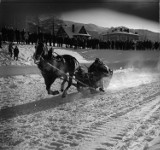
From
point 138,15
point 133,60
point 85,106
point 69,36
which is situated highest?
point 138,15

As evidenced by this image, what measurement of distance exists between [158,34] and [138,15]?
447 mm

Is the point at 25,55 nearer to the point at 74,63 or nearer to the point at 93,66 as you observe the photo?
the point at 74,63

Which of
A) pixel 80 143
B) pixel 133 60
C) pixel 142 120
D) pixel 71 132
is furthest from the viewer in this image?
pixel 133 60

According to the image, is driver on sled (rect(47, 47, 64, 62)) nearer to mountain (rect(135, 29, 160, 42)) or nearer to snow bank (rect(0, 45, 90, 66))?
snow bank (rect(0, 45, 90, 66))

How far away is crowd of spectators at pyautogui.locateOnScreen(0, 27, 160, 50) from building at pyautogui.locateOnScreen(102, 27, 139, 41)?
0.05 m

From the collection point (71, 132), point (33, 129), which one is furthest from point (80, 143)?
point (33, 129)

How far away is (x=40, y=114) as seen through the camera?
13.1 ft

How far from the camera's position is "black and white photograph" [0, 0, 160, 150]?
328 centimetres

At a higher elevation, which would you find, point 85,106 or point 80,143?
point 85,106

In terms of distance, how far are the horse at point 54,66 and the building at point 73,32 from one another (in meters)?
0.33

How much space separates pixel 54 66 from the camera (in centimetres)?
408

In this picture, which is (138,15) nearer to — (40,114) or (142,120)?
(142,120)

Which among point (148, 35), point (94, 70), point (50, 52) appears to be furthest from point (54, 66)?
point (148, 35)

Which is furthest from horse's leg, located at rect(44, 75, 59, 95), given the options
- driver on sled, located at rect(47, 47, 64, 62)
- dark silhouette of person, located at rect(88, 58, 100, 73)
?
dark silhouette of person, located at rect(88, 58, 100, 73)
